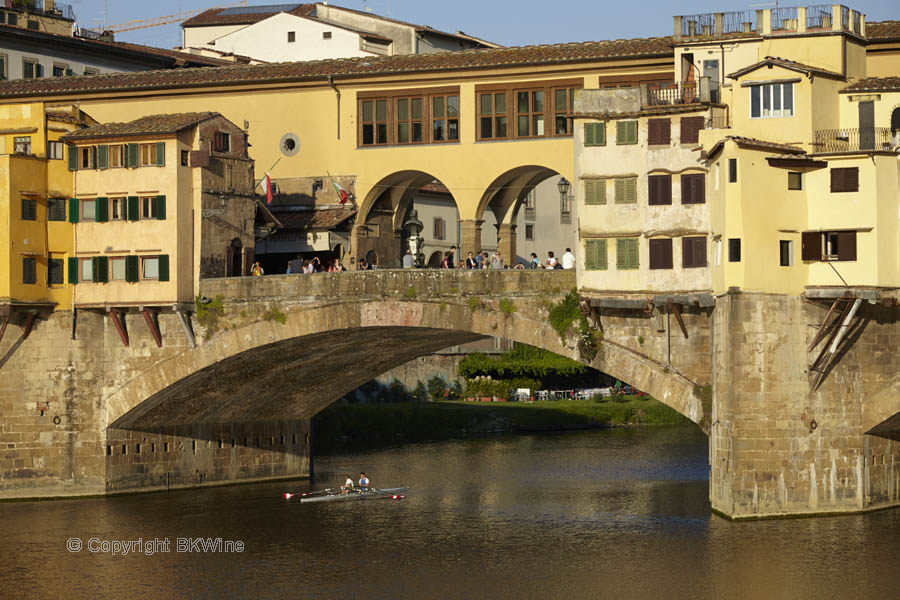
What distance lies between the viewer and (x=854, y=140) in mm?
50031

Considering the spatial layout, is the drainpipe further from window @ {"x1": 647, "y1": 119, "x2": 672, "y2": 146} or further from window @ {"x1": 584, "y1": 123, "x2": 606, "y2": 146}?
window @ {"x1": 647, "y1": 119, "x2": 672, "y2": 146}

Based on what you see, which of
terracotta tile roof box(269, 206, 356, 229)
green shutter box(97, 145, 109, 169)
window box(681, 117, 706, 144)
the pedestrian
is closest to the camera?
window box(681, 117, 706, 144)

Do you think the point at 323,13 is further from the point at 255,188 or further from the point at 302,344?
the point at 302,344

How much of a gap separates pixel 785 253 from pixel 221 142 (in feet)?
72.3

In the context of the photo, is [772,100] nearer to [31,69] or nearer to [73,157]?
[73,157]

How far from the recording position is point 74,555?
50.4 m

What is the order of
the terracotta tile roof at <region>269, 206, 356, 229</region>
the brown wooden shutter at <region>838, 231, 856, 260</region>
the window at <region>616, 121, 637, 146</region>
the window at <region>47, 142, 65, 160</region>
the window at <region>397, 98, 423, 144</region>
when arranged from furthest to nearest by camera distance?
the terracotta tile roof at <region>269, 206, 356, 229</region>, the window at <region>397, 98, 423, 144</region>, the window at <region>47, 142, 65, 160</region>, the window at <region>616, 121, 637, 146</region>, the brown wooden shutter at <region>838, 231, 856, 260</region>

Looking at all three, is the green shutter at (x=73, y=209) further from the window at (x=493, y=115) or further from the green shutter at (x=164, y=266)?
the window at (x=493, y=115)

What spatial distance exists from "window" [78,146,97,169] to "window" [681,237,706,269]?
2270cm

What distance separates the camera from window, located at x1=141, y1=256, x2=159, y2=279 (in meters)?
59.3

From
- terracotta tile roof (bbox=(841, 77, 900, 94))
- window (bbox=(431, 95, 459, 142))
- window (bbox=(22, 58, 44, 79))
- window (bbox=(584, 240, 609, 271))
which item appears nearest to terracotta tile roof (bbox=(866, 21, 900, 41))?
terracotta tile roof (bbox=(841, 77, 900, 94))

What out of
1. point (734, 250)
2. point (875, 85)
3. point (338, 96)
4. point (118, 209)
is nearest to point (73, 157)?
point (118, 209)

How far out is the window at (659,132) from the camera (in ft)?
167

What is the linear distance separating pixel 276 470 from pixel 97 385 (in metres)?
9.84
